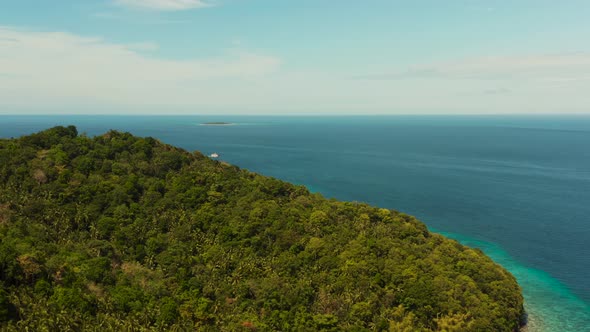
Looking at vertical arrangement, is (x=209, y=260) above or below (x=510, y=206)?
above

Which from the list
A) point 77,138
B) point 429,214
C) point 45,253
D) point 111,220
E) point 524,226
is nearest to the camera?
point 45,253

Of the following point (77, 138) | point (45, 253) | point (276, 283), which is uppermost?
point (77, 138)

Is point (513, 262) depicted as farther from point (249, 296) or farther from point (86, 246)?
point (86, 246)

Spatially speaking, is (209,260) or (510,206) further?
(510,206)

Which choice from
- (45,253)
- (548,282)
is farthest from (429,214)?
(45,253)

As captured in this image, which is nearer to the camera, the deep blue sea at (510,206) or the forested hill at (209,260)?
the forested hill at (209,260)

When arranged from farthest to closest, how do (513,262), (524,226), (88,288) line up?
(524,226), (513,262), (88,288)

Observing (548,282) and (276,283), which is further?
(548,282)

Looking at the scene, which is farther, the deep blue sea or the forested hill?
the deep blue sea
